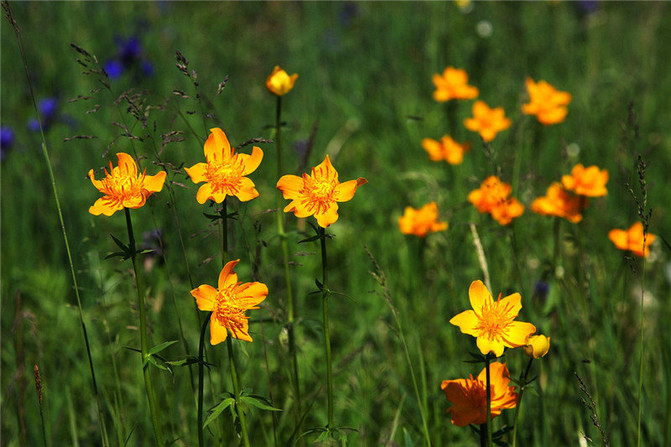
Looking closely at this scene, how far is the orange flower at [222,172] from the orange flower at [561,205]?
44.5 inches

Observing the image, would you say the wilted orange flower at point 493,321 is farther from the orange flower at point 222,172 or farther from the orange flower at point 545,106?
the orange flower at point 545,106

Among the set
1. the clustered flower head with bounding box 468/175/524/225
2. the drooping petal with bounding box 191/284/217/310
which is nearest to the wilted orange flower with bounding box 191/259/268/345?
the drooping petal with bounding box 191/284/217/310

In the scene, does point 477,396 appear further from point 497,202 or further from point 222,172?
point 497,202

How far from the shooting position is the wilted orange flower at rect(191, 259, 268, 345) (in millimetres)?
1218

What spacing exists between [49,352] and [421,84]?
2792 mm

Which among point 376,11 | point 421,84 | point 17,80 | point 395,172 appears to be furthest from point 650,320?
point 17,80

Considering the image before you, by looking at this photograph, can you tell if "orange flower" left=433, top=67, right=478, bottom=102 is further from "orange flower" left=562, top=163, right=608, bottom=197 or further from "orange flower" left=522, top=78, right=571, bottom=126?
"orange flower" left=562, top=163, right=608, bottom=197

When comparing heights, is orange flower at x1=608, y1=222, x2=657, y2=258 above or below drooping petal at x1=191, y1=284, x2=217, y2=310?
below

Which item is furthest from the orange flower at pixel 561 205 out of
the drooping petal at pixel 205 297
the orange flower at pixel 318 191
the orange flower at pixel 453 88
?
the drooping petal at pixel 205 297

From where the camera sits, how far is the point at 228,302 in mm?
1238

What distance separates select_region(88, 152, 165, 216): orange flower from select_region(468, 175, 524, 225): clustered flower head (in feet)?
3.40

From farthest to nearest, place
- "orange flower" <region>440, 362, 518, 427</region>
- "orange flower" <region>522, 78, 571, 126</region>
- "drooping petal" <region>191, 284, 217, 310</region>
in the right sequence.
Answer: "orange flower" <region>522, 78, 571, 126</region> < "orange flower" <region>440, 362, 518, 427</region> < "drooping petal" <region>191, 284, 217, 310</region>

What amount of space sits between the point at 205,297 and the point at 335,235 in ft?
2.30

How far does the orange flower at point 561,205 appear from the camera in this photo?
2051mm
